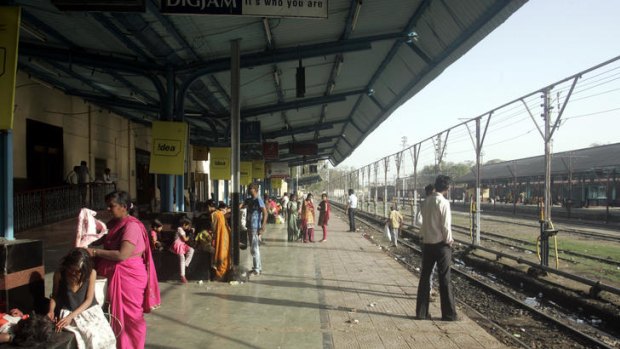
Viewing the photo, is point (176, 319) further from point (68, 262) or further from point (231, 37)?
point (231, 37)

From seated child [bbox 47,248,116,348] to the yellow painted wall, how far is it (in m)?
8.98

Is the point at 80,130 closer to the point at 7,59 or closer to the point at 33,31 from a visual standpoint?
the point at 33,31

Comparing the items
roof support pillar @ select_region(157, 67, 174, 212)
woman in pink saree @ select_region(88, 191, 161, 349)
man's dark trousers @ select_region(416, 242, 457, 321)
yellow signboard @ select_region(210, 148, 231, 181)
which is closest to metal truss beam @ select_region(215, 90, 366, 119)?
yellow signboard @ select_region(210, 148, 231, 181)

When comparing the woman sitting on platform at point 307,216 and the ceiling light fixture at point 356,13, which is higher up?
the ceiling light fixture at point 356,13

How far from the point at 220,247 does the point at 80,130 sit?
8869 mm

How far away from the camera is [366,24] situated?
9.23 m

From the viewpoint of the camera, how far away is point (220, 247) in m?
8.34

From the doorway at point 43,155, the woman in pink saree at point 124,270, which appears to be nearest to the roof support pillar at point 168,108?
the doorway at point 43,155

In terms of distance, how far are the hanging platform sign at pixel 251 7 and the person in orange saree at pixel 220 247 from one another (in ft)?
13.2

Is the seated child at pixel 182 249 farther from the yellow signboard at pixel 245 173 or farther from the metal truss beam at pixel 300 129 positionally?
the metal truss beam at pixel 300 129

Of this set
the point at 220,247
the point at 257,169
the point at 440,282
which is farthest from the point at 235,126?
the point at 257,169

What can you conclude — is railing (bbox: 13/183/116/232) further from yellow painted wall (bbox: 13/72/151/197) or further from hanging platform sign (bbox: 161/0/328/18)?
hanging platform sign (bbox: 161/0/328/18)

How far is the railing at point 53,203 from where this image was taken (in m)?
10.6

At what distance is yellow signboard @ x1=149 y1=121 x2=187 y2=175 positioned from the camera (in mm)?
9062
